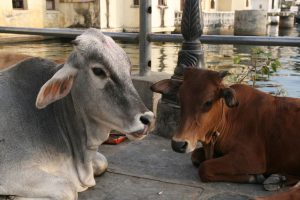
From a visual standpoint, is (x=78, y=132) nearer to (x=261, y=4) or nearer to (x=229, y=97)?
(x=229, y=97)

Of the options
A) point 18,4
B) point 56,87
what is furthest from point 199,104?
point 18,4

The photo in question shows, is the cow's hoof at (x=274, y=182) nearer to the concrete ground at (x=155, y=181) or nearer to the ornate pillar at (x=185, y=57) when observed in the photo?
the concrete ground at (x=155, y=181)

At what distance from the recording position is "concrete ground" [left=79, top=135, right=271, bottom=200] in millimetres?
2920

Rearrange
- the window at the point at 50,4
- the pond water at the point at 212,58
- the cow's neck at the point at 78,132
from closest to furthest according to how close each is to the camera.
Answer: the cow's neck at the point at 78,132, the pond water at the point at 212,58, the window at the point at 50,4

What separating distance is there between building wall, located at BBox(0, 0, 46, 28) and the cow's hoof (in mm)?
23513

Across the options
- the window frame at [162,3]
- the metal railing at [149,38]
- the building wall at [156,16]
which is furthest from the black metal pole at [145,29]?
the window frame at [162,3]

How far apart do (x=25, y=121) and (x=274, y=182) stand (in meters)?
1.73

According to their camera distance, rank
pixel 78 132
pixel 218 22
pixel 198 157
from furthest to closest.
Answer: pixel 218 22 → pixel 198 157 → pixel 78 132

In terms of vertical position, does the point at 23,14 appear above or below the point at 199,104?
above

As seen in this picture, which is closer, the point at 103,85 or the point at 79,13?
the point at 103,85

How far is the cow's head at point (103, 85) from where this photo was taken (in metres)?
2.52

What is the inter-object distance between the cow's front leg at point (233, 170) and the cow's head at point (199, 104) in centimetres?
21

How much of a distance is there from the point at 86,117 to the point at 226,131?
110 cm

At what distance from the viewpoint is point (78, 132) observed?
2.77 m
